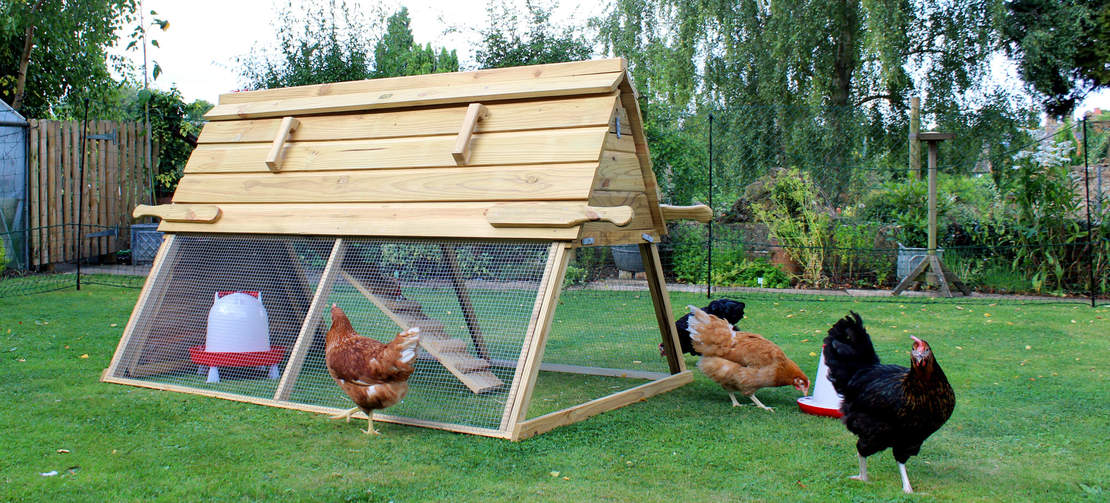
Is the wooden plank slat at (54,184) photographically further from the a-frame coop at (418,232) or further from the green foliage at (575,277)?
the green foliage at (575,277)

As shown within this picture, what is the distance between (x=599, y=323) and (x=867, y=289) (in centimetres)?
422

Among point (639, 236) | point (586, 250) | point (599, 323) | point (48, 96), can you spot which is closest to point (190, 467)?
point (639, 236)

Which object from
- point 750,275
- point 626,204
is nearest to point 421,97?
point 626,204

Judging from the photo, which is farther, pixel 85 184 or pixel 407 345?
pixel 85 184

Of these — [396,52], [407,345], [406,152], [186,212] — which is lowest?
[407,345]

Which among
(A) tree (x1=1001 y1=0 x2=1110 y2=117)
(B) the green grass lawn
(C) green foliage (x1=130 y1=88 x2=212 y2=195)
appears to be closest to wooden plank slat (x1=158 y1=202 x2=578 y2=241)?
(B) the green grass lawn

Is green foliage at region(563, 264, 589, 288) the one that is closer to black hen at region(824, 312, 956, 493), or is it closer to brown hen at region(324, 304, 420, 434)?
brown hen at region(324, 304, 420, 434)

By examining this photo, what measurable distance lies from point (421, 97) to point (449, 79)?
8.4 inches

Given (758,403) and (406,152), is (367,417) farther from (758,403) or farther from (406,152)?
(758,403)

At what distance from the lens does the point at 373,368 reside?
346 centimetres

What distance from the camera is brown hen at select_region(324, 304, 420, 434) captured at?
344 centimetres

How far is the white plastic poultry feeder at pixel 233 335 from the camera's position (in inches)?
181

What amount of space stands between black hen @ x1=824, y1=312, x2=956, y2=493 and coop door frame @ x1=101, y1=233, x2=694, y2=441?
1220mm

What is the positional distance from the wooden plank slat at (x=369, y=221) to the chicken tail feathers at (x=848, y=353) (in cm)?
122
